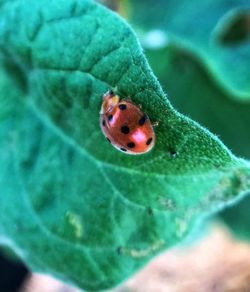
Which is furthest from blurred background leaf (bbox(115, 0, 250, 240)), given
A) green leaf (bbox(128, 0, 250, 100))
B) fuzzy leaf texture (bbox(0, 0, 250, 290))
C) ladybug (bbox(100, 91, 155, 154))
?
ladybug (bbox(100, 91, 155, 154))

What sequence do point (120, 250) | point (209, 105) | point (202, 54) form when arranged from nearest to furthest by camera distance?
point (120, 250), point (202, 54), point (209, 105)

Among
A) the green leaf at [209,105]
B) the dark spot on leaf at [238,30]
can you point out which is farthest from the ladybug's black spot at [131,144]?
the dark spot on leaf at [238,30]

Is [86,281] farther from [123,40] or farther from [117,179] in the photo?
[123,40]

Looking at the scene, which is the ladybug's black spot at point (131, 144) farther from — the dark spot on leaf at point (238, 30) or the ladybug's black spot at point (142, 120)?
the dark spot on leaf at point (238, 30)

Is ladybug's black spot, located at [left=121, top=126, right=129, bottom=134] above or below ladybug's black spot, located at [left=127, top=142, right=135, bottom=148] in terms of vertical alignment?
above

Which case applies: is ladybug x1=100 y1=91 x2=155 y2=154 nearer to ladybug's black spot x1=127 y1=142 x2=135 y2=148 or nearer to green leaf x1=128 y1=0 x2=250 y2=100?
ladybug's black spot x1=127 y1=142 x2=135 y2=148

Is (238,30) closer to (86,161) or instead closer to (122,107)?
(86,161)

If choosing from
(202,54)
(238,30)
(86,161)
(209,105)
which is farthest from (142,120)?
(238,30)
